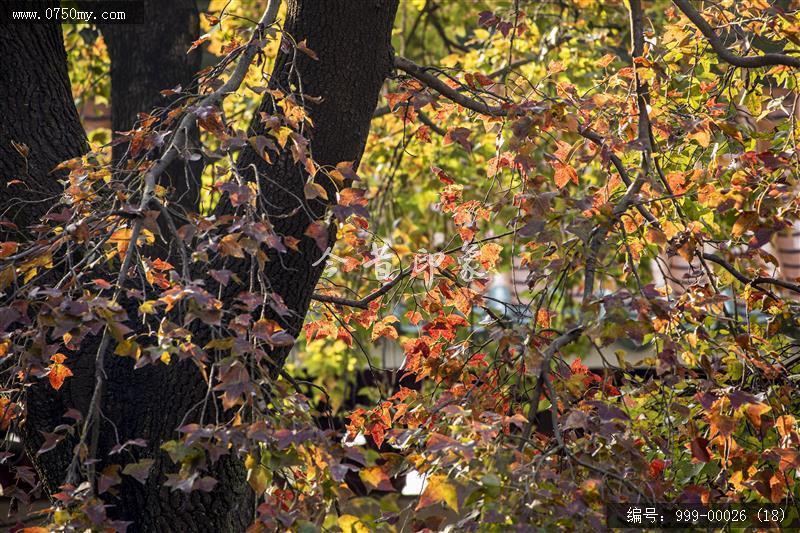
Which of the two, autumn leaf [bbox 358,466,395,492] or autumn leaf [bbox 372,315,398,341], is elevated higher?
autumn leaf [bbox 372,315,398,341]

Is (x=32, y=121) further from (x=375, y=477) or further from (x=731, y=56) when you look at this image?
(x=731, y=56)

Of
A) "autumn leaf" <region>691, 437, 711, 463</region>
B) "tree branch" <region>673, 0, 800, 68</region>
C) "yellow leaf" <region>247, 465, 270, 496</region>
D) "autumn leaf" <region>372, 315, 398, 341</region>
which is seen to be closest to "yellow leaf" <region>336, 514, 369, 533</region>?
"yellow leaf" <region>247, 465, 270, 496</region>

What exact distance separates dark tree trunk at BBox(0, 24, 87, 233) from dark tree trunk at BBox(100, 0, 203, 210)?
0.78 meters

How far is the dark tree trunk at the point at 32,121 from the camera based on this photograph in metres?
2.77

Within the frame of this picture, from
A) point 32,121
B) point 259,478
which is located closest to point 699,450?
point 259,478

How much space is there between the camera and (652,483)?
7.62ft

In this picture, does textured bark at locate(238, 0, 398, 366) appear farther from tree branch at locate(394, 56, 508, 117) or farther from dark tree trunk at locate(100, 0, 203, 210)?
dark tree trunk at locate(100, 0, 203, 210)

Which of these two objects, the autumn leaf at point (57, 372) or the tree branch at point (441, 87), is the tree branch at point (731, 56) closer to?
the tree branch at point (441, 87)

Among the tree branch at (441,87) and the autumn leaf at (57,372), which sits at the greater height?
the tree branch at (441,87)

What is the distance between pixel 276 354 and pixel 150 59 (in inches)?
61.5

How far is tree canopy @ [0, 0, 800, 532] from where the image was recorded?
6.46 ft

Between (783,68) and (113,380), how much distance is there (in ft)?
7.88

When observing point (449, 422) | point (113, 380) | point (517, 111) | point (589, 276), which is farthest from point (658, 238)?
point (113, 380)

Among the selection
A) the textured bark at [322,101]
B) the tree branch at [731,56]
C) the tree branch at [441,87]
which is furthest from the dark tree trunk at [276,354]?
the tree branch at [731,56]
